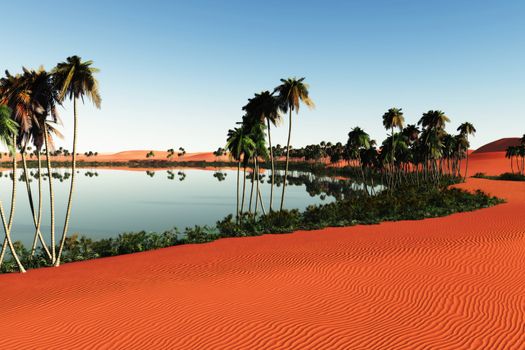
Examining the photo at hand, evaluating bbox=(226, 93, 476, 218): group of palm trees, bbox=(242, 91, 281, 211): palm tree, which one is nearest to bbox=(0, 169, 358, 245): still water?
bbox=(226, 93, 476, 218): group of palm trees

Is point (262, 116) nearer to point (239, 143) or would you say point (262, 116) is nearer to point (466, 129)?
point (239, 143)

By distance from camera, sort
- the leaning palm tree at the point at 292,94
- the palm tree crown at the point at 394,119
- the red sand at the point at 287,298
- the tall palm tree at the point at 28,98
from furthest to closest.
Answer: the palm tree crown at the point at 394,119
the leaning palm tree at the point at 292,94
the tall palm tree at the point at 28,98
the red sand at the point at 287,298

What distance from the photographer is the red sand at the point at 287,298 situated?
372 inches

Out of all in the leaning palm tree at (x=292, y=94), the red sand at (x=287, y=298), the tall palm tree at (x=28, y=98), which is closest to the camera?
the red sand at (x=287, y=298)

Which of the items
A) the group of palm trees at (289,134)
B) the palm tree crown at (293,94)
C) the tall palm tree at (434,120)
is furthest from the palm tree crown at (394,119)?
the palm tree crown at (293,94)

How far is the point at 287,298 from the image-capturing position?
40.6 ft

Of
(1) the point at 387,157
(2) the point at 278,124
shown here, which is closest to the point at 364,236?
(2) the point at 278,124

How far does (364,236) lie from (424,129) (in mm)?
47079

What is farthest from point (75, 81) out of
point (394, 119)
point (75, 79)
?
point (394, 119)

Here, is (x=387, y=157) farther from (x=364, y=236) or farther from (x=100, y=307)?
(x=100, y=307)

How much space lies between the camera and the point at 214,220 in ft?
140

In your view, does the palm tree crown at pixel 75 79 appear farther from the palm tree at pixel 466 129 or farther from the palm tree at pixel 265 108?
the palm tree at pixel 466 129

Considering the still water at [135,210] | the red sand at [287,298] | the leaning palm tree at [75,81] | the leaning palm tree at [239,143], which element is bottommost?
the still water at [135,210]

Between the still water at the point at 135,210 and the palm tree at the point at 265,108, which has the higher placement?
the palm tree at the point at 265,108
